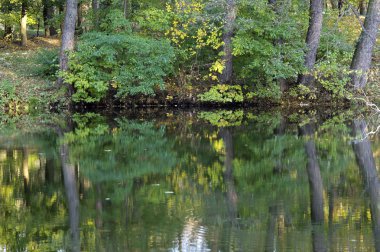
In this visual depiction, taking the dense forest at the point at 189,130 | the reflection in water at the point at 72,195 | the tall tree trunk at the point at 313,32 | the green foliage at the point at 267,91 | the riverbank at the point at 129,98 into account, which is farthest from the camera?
the green foliage at the point at 267,91

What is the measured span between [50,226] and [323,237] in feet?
11.5

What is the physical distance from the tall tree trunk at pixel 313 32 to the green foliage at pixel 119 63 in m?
5.14

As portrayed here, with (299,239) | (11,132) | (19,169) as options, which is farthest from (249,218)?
(11,132)

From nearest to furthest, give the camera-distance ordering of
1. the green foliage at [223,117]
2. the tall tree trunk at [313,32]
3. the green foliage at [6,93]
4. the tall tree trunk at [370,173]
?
1. the tall tree trunk at [370,173]
2. the green foliage at [223,117]
3. the green foliage at [6,93]
4. the tall tree trunk at [313,32]

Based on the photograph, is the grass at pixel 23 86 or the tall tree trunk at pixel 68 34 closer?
the grass at pixel 23 86

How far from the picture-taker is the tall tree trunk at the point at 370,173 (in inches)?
342

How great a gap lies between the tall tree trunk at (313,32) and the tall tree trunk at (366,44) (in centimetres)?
151

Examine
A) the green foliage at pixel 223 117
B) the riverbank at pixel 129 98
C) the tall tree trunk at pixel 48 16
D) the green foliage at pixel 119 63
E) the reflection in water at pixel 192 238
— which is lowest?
the reflection in water at pixel 192 238

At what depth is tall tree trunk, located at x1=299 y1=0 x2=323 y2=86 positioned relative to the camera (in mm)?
23641

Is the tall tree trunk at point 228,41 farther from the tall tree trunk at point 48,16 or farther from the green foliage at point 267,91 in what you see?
the tall tree trunk at point 48,16

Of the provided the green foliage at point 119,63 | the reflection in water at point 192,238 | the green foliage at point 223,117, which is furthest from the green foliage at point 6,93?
the reflection in water at point 192,238

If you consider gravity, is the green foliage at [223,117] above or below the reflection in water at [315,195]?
above

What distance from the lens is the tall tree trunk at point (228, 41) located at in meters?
23.3

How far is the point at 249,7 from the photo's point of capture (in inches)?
932
